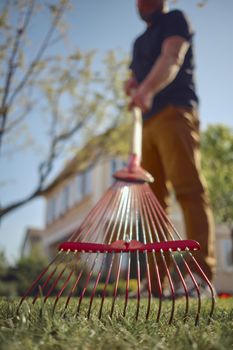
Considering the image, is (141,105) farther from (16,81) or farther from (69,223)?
(69,223)

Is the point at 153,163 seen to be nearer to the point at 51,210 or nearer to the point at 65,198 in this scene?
the point at 65,198

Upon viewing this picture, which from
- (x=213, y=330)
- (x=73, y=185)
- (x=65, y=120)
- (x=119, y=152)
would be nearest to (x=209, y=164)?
(x=119, y=152)

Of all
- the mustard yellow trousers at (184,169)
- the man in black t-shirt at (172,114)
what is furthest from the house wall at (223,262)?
the man in black t-shirt at (172,114)

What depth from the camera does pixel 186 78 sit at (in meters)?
3.19

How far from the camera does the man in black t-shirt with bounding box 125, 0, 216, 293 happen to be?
279 cm

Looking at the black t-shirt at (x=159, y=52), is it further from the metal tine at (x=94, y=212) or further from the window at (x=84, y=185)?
the window at (x=84, y=185)

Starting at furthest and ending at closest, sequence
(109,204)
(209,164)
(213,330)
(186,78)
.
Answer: (209,164) → (186,78) → (109,204) → (213,330)

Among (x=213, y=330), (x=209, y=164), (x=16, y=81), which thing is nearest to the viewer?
(x=213, y=330)

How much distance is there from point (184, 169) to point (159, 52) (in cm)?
110

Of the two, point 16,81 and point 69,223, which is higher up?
point 16,81

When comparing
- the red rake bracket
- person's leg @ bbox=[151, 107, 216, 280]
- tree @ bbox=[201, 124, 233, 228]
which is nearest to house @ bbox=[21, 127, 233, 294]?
tree @ bbox=[201, 124, 233, 228]

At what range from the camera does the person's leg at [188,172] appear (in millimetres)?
2705

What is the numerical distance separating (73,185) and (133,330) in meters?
19.3

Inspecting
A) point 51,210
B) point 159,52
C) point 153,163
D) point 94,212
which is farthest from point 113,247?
→ point 51,210
